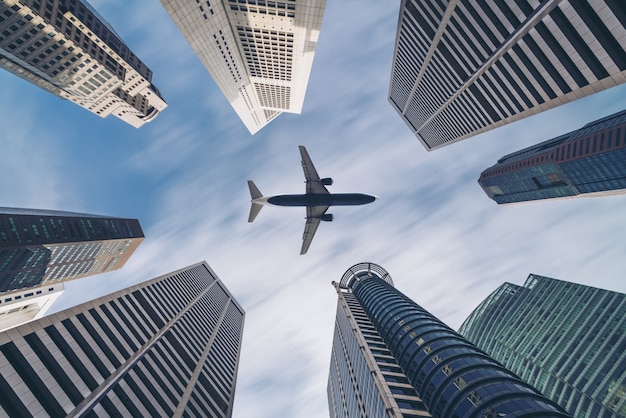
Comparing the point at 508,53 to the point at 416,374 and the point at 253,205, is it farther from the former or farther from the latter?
the point at 416,374

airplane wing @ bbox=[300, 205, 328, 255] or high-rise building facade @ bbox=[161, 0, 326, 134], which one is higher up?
high-rise building facade @ bbox=[161, 0, 326, 134]

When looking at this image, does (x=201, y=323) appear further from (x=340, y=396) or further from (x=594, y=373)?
(x=594, y=373)

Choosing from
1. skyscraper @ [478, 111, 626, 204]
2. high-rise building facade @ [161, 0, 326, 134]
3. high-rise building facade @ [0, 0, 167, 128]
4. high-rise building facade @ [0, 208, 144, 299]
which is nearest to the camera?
high-rise building facade @ [161, 0, 326, 134]

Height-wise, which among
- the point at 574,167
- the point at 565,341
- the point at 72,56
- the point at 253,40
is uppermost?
the point at 72,56

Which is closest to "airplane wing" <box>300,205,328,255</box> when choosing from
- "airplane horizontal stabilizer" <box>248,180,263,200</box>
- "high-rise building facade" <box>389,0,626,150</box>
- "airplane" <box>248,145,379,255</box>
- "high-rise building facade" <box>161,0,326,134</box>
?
"airplane" <box>248,145,379,255</box>

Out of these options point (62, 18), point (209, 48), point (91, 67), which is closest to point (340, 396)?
point (209, 48)

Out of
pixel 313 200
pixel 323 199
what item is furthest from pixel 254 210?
pixel 323 199

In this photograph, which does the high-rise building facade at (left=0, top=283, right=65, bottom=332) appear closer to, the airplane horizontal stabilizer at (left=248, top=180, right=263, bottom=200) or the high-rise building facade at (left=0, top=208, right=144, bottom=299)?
the high-rise building facade at (left=0, top=208, right=144, bottom=299)
